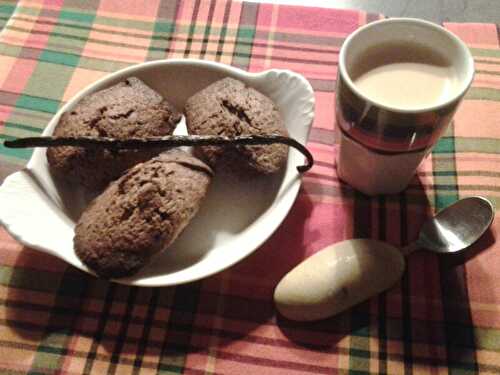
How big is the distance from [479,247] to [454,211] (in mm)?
56

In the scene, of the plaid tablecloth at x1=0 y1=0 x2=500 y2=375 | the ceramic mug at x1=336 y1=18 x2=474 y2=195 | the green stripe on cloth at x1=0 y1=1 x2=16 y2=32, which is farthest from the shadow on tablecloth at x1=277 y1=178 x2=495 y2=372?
the green stripe on cloth at x1=0 y1=1 x2=16 y2=32

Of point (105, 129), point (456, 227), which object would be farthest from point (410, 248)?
point (105, 129)

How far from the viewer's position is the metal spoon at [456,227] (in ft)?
1.99

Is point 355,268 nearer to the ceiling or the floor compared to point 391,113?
nearer to the floor

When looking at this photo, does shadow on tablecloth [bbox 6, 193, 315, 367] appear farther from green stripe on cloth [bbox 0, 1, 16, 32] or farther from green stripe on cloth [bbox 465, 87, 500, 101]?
green stripe on cloth [bbox 0, 1, 16, 32]

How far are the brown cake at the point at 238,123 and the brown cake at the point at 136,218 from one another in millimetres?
63

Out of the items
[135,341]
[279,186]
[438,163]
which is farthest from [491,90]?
[135,341]

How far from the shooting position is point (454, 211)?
62cm

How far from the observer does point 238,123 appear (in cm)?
61

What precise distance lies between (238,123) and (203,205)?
0.38ft

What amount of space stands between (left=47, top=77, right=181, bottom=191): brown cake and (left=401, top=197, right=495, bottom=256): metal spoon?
1.16ft

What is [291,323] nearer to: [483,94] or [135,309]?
[135,309]

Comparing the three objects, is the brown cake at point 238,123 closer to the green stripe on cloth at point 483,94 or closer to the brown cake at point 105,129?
the brown cake at point 105,129

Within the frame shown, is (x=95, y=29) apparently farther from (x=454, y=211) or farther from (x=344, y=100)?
(x=454, y=211)
